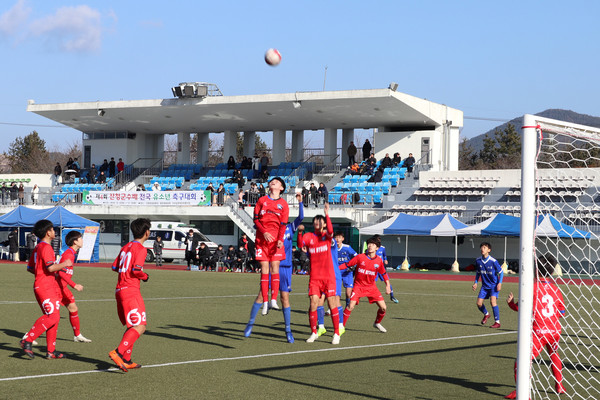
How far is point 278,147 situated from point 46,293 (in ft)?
143

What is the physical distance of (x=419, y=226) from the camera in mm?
35719

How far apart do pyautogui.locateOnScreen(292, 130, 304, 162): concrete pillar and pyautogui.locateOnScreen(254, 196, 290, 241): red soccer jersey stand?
40689mm

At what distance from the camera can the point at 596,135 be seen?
8305mm

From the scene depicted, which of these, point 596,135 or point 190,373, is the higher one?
point 596,135

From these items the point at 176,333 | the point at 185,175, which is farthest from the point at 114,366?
the point at 185,175

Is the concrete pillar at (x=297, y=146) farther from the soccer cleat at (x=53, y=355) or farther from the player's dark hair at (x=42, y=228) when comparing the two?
the soccer cleat at (x=53, y=355)

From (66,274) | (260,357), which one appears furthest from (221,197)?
(260,357)

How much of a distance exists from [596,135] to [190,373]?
499 centimetres

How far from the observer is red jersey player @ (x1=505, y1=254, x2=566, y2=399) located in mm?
8328

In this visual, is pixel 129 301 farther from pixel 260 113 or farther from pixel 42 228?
pixel 260 113

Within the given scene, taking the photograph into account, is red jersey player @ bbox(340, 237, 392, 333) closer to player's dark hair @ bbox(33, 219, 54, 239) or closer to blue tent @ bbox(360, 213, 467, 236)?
player's dark hair @ bbox(33, 219, 54, 239)

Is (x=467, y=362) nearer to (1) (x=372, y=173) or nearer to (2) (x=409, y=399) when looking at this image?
(2) (x=409, y=399)

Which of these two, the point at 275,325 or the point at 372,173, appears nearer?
the point at 275,325

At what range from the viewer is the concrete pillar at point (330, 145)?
5106 cm
